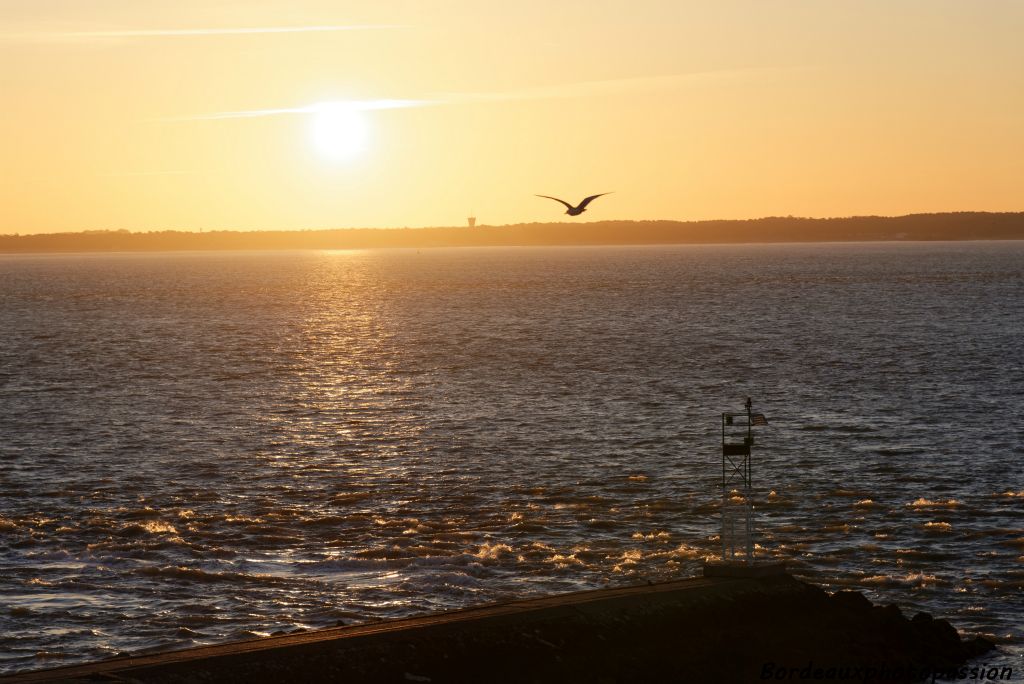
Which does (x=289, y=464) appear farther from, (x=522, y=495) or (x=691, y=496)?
(x=691, y=496)

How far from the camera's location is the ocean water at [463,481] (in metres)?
33.1

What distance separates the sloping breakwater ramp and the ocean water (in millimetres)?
2946

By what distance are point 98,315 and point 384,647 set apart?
475 ft

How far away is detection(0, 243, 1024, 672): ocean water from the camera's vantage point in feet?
109

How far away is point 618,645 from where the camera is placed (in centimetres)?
2553

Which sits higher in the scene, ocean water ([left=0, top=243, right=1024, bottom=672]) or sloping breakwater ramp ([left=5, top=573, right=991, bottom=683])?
sloping breakwater ramp ([left=5, top=573, right=991, bottom=683])

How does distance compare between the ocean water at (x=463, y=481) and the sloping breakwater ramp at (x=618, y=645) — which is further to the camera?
the ocean water at (x=463, y=481)

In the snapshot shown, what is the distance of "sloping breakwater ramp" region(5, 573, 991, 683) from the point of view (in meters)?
22.6

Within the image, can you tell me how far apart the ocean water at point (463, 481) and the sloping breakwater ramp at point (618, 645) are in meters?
2.95

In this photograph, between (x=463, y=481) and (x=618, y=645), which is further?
(x=463, y=481)

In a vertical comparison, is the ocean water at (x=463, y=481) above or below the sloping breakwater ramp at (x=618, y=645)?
below

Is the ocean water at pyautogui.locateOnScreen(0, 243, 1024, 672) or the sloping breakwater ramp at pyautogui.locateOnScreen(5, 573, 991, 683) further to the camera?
the ocean water at pyautogui.locateOnScreen(0, 243, 1024, 672)

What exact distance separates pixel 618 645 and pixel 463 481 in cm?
2248

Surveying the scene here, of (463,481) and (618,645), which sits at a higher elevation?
(618,645)
